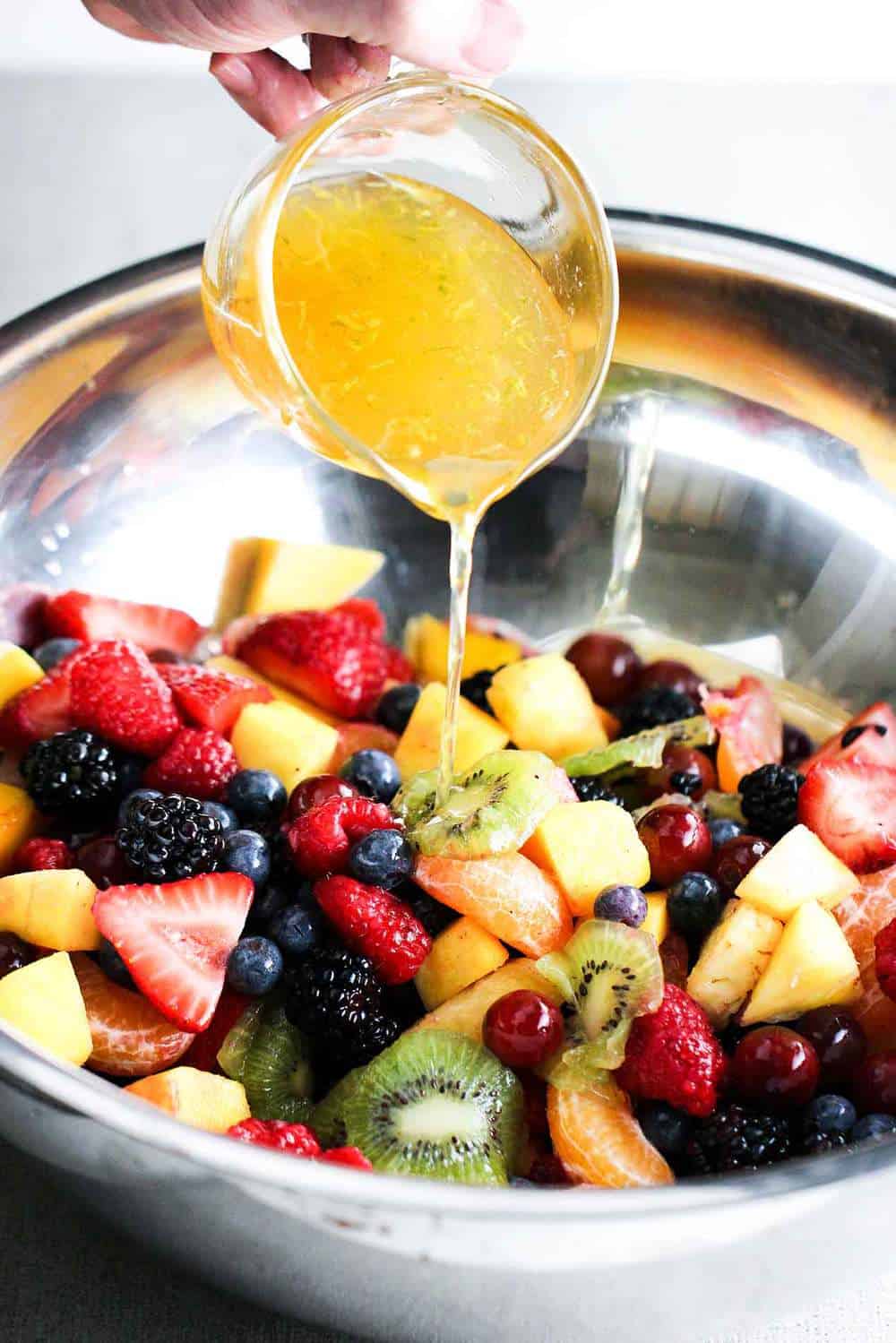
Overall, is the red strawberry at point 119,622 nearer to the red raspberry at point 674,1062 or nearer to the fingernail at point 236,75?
the fingernail at point 236,75

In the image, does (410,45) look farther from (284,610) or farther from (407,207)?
(284,610)

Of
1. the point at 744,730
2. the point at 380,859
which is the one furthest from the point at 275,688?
the point at 744,730

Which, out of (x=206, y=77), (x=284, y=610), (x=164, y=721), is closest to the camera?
(x=164, y=721)

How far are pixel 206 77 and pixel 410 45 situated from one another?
73.9 inches

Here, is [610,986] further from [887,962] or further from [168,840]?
[168,840]

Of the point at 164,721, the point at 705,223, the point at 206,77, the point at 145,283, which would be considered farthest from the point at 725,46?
the point at 164,721

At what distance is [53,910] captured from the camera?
1679mm

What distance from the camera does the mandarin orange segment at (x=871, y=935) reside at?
5.52 ft

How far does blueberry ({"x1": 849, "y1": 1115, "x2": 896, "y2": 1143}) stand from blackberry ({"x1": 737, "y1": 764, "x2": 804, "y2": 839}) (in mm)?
436

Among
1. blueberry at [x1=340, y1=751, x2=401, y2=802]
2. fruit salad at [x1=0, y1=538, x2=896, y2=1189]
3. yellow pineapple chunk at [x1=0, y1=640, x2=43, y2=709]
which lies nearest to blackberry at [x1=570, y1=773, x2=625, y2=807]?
fruit salad at [x1=0, y1=538, x2=896, y2=1189]

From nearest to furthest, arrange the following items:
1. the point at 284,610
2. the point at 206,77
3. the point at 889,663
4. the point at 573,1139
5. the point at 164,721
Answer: the point at 573,1139 → the point at 164,721 → the point at 889,663 → the point at 284,610 → the point at 206,77

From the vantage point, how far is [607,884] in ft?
5.75

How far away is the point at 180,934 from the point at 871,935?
0.82m

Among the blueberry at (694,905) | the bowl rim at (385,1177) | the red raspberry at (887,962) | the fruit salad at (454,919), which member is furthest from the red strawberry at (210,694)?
the red raspberry at (887,962)
